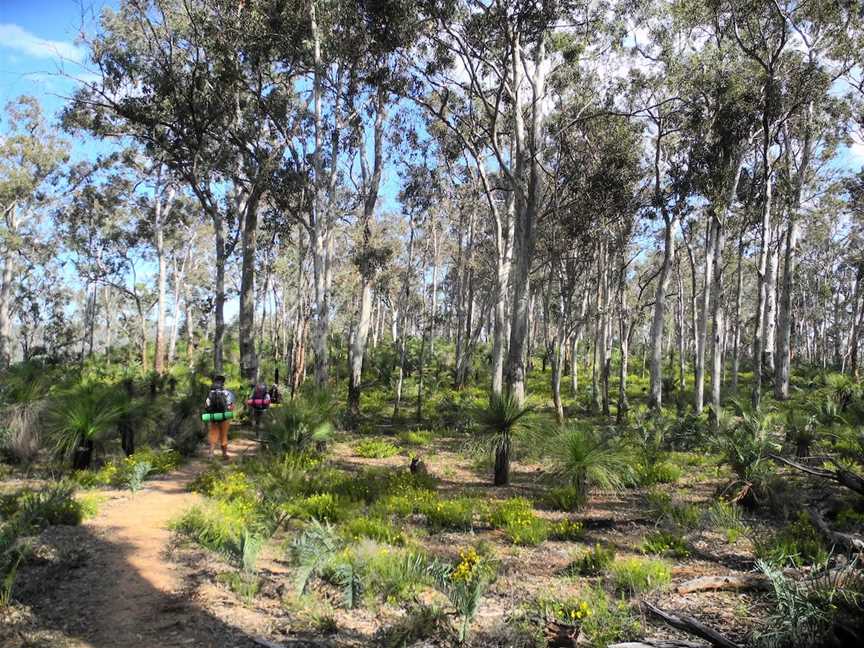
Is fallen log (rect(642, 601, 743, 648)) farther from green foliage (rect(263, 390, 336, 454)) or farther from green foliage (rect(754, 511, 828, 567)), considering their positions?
green foliage (rect(263, 390, 336, 454))

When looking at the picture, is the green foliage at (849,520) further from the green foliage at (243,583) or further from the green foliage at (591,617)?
the green foliage at (243,583)

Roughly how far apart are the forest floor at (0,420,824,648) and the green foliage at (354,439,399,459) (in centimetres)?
500

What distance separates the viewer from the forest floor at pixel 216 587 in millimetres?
4505

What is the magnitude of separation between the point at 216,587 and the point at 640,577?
13.8 feet

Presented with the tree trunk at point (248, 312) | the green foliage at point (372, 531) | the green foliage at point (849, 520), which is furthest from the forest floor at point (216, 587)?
the tree trunk at point (248, 312)

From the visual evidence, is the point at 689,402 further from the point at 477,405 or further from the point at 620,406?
the point at 477,405

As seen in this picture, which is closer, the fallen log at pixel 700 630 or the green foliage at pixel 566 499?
the fallen log at pixel 700 630

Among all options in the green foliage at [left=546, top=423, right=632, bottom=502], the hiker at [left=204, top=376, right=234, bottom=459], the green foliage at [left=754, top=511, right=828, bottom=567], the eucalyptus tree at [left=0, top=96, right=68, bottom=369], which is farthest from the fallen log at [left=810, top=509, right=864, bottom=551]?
the eucalyptus tree at [left=0, top=96, right=68, bottom=369]

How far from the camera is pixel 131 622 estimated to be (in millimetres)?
4605

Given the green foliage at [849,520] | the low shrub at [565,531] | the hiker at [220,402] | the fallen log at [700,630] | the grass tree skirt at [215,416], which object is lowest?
the low shrub at [565,531]

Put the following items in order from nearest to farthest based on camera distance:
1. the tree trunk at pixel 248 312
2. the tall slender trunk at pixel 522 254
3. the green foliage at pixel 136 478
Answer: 1. the green foliage at pixel 136 478
2. the tall slender trunk at pixel 522 254
3. the tree trunk at pixel 248 312

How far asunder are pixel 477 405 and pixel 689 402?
1582cm

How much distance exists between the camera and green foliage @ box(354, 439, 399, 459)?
12.9 m

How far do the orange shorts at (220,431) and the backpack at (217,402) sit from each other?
460 millimetres
